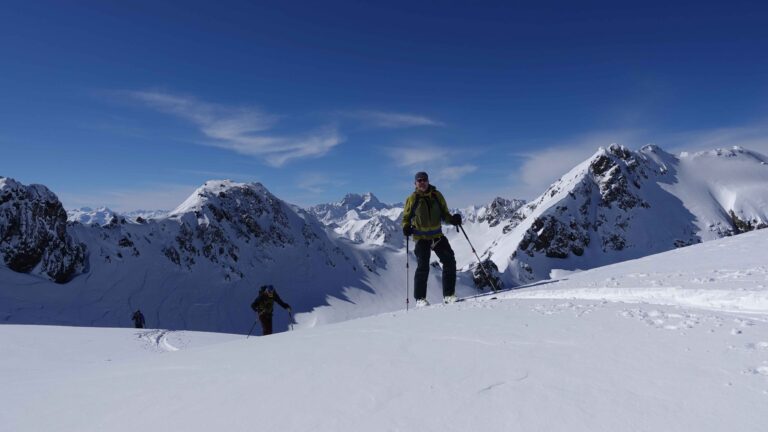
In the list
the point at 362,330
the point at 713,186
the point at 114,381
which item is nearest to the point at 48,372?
the point at 114,381

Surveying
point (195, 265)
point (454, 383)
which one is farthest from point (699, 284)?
point (195, 265)

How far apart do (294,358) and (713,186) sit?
642ft

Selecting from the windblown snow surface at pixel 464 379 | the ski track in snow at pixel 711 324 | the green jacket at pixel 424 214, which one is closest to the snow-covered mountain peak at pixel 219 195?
the green jacket at pixel 424 214

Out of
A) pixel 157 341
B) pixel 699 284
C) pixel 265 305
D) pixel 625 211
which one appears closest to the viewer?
pixel 699 284

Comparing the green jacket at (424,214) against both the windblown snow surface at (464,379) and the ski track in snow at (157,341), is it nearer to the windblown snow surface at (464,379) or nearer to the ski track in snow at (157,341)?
the windblown snow surface at (464,379)

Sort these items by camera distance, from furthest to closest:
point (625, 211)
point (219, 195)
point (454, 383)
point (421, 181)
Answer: point (625, 211) < point (219, 195) < point (421, 181) < point (454, 383)

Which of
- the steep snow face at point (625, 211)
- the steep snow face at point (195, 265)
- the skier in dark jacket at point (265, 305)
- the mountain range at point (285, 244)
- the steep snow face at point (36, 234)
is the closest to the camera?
the skier in dark jacket at point (265, 305)

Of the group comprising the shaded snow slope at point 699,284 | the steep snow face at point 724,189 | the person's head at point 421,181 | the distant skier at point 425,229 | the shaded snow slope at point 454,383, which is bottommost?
the shaded snow slope at point 454,383

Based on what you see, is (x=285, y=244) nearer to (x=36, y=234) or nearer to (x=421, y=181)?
(x=36, y=234)

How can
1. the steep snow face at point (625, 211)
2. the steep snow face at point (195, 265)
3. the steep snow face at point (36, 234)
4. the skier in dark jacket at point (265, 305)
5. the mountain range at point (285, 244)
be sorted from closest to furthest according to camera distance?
1. the skier in dark jacket at point (265, 305)
2. the steep snow face at point (36, 234)
3. the steep snow face at point (195, 265)
4. the mountain range at point (285, 244)
5. the steep snow face at point (625, 211)

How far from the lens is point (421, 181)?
9.14m

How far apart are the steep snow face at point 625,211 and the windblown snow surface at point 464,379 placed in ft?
367

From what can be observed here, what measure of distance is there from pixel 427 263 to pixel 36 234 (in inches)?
1956

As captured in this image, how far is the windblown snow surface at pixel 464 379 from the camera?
230 cm
